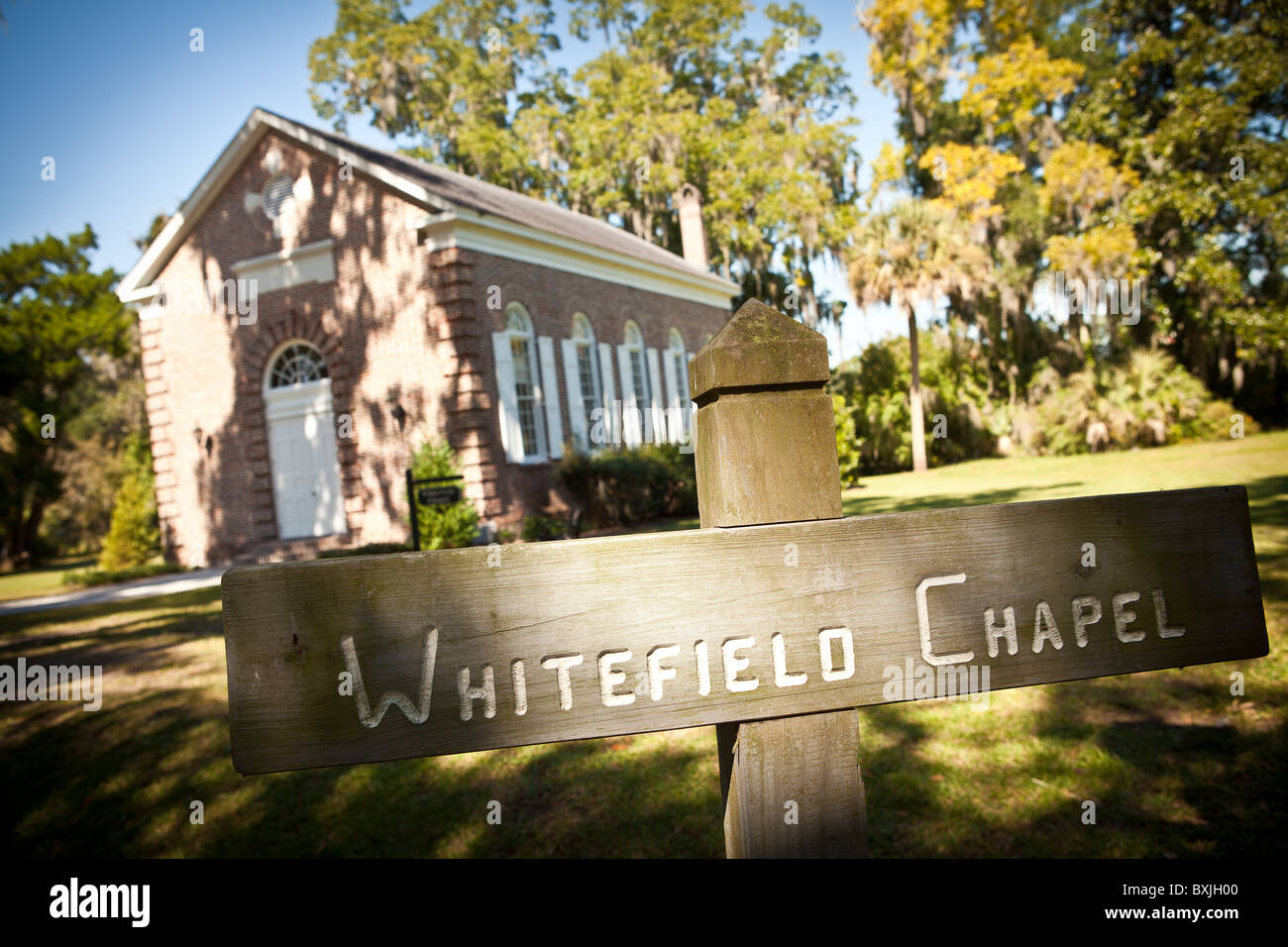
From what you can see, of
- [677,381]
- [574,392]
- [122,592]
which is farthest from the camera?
[677,381]

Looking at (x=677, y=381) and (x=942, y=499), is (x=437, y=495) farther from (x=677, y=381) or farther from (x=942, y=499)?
(x=677, y=381)

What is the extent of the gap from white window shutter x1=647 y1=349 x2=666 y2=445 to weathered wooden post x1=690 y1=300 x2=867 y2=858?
19.7 m

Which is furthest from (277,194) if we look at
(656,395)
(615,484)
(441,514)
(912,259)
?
(912,259)

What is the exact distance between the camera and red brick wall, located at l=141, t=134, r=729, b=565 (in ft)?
47.7

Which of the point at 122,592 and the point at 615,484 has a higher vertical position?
the point at 615,484

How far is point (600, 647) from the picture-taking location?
1.30 meters

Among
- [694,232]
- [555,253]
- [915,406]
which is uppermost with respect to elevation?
[694,232]

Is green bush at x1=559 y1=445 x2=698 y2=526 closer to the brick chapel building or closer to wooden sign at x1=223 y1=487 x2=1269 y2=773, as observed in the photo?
the brick chapel building

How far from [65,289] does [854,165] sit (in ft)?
89.9

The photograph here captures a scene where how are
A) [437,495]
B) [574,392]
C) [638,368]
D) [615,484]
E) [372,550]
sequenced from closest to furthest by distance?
[437,495] < [372,550] < [615,484] < [574,392] < [638,368]

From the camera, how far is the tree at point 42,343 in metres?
26.5

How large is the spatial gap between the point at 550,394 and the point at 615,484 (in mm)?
2297

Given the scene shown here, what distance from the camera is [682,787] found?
402 cm

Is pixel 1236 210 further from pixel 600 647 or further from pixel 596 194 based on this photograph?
pixel 600 647
